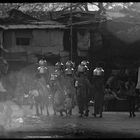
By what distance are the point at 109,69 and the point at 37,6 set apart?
12435mm

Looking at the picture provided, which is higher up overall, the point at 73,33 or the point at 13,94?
the point at 73,33

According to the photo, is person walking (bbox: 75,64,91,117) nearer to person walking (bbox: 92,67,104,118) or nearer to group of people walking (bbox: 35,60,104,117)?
group of people walking (bbox: 35,60,104,117)

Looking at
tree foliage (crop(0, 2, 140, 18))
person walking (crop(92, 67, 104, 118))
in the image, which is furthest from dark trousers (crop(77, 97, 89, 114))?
tree foliage (crop(0, 2, 140, 18))

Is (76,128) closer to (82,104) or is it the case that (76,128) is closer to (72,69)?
(82,104)

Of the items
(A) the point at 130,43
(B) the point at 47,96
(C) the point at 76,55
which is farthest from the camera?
(C) the point at 76,55

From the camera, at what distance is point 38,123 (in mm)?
14258

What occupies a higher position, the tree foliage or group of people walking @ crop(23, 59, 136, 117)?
the tree foliage

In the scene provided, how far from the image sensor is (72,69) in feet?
60.3

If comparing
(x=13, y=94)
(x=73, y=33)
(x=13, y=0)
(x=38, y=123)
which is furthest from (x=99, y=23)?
(x=13, y=0)

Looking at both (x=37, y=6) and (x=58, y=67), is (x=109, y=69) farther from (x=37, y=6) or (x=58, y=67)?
(x=37, y=6)

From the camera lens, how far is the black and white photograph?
16719mm

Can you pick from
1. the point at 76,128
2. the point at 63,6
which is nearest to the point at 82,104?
the point at 76,128

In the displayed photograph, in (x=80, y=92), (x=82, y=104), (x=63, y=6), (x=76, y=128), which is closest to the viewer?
(x=76, y=128)

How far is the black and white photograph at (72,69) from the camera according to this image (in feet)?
54.9
